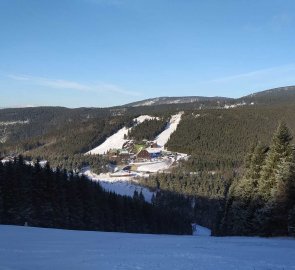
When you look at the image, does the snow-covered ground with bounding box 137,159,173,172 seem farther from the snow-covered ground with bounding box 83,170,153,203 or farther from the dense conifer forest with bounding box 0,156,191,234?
the dense conifer forest with bounding box 0,156,191,234

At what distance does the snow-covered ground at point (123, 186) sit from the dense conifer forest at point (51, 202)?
229 ft

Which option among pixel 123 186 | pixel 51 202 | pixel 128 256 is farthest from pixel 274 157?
pixel 123 186

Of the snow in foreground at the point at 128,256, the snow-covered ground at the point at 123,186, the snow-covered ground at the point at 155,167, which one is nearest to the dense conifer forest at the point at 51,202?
the snow in foreground at the point at 128,256

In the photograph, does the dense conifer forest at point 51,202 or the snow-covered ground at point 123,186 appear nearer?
the dense conifer forest at point 51,202

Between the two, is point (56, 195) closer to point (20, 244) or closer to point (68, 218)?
point (68, 218)

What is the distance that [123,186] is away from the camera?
14825 centimetres

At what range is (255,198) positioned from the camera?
38000 millimetres

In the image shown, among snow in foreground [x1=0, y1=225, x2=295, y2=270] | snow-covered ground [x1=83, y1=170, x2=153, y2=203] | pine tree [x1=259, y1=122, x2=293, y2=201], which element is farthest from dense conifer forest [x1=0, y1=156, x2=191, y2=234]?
snow-covered ground [x1=83, y1=170, x2=153, y2=203]

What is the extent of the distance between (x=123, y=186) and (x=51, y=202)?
335ft

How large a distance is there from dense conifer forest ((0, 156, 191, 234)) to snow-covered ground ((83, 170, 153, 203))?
69768 millimetres

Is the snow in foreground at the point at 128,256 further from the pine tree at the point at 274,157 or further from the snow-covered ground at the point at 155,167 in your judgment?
the snow-covered ground at the point at 155,167

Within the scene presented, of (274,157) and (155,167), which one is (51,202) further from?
(155,167)

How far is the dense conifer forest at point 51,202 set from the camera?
141ft

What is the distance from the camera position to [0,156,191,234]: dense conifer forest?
43.0 m
